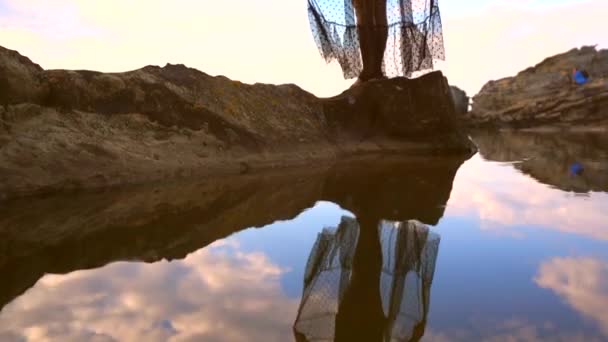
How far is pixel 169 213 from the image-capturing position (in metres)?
3.05

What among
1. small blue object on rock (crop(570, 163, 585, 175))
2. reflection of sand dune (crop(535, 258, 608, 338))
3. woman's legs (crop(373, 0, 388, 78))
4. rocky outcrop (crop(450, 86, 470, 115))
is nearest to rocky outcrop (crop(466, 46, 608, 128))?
rocky outcrop (crop(450, 86, 470, 115))

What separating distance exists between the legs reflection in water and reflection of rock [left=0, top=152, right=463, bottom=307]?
1.38 feet

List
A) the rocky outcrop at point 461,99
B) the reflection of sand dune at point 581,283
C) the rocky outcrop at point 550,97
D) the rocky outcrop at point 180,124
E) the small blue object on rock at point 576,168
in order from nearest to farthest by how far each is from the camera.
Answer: the reflection of sand dune at point 581,283
the rocky outcrop at point 180,124
the small blue object on rock at point 576,168
the rocky outcrop at point 550,97
the rocky outcrop at point 461,99

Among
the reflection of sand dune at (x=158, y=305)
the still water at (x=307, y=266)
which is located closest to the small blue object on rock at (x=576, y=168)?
the still water at (x=307, y=266)

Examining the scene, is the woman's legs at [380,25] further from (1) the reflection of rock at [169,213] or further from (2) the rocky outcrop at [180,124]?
(1) the reflection of rock at [169,213]

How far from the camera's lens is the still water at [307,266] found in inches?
59.3

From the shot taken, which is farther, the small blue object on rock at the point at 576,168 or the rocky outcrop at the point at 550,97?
the rocky outcrop at the point at 550,97

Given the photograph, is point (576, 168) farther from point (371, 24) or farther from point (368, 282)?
point (368, 282)

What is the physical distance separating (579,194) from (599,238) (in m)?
1.30

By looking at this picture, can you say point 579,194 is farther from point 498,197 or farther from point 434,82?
point 434,82

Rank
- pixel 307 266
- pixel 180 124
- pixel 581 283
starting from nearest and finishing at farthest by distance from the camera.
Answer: pixel 581 283, pixel 307 266, pixel 180 124

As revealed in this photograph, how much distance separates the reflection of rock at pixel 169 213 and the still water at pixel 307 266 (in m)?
0.01

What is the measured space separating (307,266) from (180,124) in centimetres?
365

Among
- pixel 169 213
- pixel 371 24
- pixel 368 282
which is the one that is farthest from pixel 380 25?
pixel 368 282
